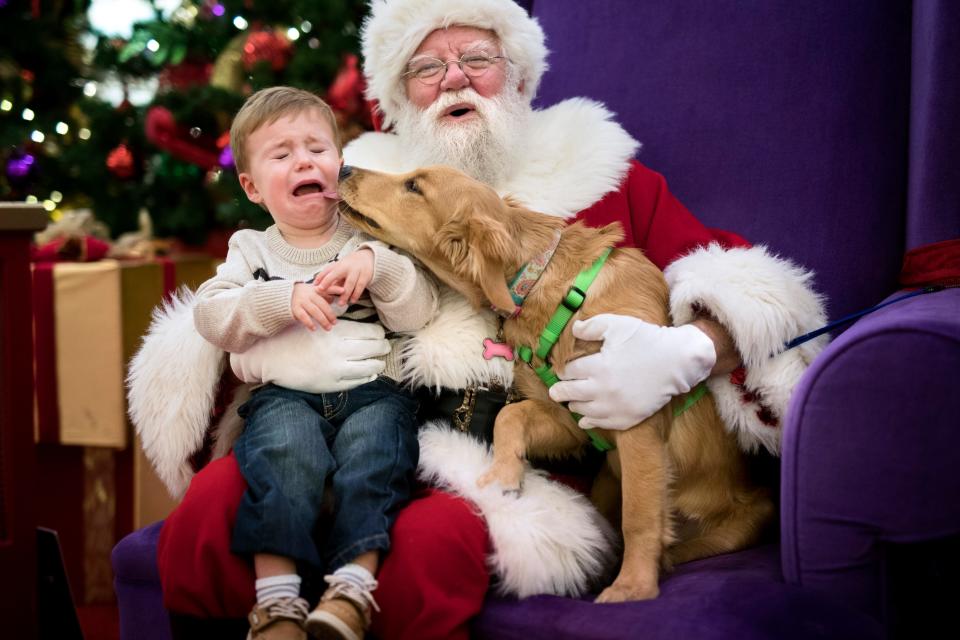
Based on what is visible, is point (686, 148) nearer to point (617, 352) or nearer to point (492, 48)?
point (492, 48)

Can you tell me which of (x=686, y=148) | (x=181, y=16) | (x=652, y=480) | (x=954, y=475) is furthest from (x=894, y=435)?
(x=181, y=16)

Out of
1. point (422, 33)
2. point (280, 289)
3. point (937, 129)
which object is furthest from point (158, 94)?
point (937, 129)

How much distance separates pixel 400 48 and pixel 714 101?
0.82 meters

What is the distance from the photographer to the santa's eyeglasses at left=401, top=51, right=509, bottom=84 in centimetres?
211

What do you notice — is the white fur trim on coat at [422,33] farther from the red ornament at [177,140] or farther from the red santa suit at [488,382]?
the red ornament at [177,140]

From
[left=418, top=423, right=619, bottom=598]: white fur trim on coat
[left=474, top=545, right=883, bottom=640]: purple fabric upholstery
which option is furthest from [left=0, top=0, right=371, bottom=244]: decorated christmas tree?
[left=474, top=545, right=883, bottom=640]: purple fabric upholstery

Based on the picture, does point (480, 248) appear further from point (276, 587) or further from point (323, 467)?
point (276, 587)

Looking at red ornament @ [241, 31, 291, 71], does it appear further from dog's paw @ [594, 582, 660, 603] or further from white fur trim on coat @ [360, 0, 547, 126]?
dog's paw @ [594, 582, 660, 603]

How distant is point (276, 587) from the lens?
56.2 inches

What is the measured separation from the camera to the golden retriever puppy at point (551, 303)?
1.68 meters

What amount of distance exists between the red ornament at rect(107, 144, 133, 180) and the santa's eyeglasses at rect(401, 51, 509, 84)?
83.8 inches

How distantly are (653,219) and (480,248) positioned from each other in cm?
61

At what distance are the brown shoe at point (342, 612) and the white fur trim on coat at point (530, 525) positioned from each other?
23 cm

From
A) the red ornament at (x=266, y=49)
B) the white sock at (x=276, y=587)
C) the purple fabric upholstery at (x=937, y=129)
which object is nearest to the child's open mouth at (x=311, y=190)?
the white sock at (x=276, y=587)
